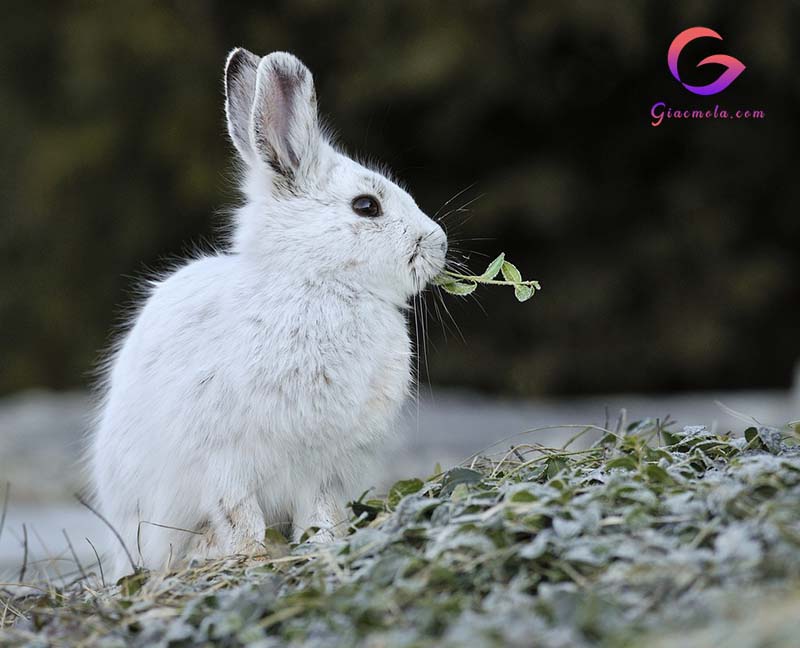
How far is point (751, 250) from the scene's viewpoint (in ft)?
29.3

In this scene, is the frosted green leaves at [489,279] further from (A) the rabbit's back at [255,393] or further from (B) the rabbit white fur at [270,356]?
→ (A) the rabbit's back at [255,393]

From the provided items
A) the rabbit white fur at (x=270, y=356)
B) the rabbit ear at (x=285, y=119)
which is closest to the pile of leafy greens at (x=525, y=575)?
the rabbit white fur at (x=270, y=356)

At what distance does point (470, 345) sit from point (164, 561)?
5875mm

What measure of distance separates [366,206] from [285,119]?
38 cm

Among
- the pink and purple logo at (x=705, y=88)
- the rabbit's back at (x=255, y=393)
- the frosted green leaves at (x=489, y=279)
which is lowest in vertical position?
the rabbit's back at (x=255, y=393)

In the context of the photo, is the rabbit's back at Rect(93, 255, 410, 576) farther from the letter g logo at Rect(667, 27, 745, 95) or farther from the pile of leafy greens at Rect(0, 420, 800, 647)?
the letter g logo at Rect(667, 27, 745, 95)

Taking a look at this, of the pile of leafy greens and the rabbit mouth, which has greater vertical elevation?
the rabbit mouth

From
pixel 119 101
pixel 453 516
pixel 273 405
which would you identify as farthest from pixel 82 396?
pixel 453 516

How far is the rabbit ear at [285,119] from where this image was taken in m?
Result: 3.41

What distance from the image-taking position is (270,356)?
3.15 meters

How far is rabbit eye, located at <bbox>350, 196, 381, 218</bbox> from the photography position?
134 inches

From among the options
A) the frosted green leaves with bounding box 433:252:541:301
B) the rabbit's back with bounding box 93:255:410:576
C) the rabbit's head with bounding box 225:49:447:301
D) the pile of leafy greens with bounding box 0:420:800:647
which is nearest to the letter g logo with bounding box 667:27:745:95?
the frosted green leaves with bounding box 433:252:541:301

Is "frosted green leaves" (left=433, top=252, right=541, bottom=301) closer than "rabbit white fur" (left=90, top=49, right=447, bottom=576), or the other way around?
"rabbit white fur" (left=90, top=49, right=447, bottom=576)

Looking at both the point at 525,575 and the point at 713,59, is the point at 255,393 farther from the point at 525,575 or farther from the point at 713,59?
the point at 713,59
